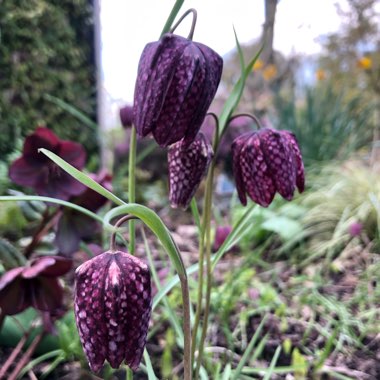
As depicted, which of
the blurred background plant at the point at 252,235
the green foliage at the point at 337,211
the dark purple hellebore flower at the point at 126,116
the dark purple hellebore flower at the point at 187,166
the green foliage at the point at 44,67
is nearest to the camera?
the dark purple hellebore flower at the point at 187,166

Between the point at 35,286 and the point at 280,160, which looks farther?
the point at 35,286

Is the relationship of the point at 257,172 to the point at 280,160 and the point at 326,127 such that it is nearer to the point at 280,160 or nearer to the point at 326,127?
the point at 280,160

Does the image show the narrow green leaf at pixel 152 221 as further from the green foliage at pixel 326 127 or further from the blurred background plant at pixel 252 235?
the green foliage at pixel 326 127

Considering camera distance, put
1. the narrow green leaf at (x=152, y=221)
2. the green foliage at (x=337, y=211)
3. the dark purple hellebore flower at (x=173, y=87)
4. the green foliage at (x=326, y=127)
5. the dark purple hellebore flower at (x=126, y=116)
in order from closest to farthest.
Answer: the narrow green leaf at (x=152, y=221), the dark purple hellebore flower at (x=173, y=87), the dark purple hellebore flower at (x=126, y=116), the green foliage at (x=337, y=211), the green foliage at (x=326, y=127)

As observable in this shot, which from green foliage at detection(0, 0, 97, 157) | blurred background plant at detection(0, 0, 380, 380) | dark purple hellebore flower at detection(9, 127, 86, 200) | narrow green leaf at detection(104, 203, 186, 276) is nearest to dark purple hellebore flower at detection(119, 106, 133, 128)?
blurred background plant at detection(0, 0, 380, 380)

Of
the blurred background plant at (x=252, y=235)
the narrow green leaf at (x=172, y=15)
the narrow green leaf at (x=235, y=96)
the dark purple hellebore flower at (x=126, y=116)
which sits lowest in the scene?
the blurred background plant at (x=252, y=235)

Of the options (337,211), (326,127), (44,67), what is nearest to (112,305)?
(337,211)

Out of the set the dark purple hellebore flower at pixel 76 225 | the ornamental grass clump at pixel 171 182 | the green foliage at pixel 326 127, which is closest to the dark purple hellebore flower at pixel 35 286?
the ornamental grass clump at pixel 171 182
